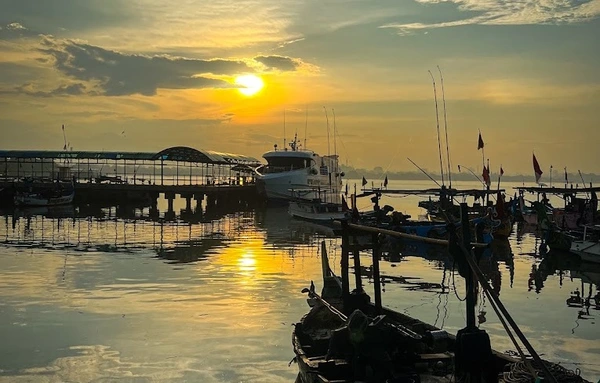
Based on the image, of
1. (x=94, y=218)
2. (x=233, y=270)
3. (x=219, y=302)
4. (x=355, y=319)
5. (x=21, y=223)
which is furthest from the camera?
(x=94, y=218)

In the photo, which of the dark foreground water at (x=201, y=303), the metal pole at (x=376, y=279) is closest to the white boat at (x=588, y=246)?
the dark foreground water at (x=201, y=303)

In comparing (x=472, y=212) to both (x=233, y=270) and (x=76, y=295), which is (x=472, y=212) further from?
(x=76, y=295)

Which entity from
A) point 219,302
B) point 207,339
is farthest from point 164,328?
point 219,302

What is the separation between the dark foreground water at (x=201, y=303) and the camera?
13.8 m

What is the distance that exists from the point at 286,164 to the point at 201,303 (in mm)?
53092

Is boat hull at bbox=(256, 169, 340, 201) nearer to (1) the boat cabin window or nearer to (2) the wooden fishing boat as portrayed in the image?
(1) the boat cabin window

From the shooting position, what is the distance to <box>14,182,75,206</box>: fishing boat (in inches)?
2491

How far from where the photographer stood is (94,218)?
53.3 metres

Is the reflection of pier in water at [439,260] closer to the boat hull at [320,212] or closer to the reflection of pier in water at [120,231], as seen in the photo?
the reflection of pier in water at [120,231]

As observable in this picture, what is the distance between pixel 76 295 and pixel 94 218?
34394mm

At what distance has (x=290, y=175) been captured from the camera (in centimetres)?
6938

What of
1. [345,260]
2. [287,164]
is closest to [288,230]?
[287,164]

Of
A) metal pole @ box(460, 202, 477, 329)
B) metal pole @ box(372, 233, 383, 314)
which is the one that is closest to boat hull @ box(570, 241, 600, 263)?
metal pole @ box(372, 233, 383, 314)

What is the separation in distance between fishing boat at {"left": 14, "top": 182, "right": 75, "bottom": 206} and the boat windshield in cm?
2054
